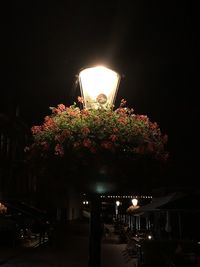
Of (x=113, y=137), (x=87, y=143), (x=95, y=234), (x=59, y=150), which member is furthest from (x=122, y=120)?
(x=95, y=234)

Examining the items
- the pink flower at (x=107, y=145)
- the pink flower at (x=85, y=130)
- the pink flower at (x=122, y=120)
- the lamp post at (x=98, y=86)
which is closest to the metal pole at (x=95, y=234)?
the pink flower at (x=107, y=145)

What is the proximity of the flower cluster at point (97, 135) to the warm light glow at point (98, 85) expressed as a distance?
0.26 m

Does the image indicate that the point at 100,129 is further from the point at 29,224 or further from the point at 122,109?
the point at 29,224

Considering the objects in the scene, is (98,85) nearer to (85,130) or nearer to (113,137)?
(85,130)

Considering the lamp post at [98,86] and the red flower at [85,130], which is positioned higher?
the lamp post at [98,86]

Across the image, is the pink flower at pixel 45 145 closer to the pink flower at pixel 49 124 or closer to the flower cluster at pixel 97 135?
the flower cluster at pixel 97 135

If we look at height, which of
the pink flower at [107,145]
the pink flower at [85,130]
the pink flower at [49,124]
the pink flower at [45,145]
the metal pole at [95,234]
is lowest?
the metal pole at [95,234]

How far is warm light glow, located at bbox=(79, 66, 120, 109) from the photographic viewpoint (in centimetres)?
673

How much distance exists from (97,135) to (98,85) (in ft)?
3.30

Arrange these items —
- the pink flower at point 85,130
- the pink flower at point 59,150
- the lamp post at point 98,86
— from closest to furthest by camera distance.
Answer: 1. the pink flower at point 59,150
2. the pink flower at point 85,130
3. the lamp post at point 98,86

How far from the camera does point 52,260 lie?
767 inches

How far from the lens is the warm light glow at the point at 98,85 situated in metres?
6.73

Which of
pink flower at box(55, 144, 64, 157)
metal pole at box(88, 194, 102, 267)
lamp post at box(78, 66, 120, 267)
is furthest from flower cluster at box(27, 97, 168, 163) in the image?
metal pole at box(88, 194, 102, 267)

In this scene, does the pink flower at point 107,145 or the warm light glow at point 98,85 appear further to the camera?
the warm light glow at point 98,85
